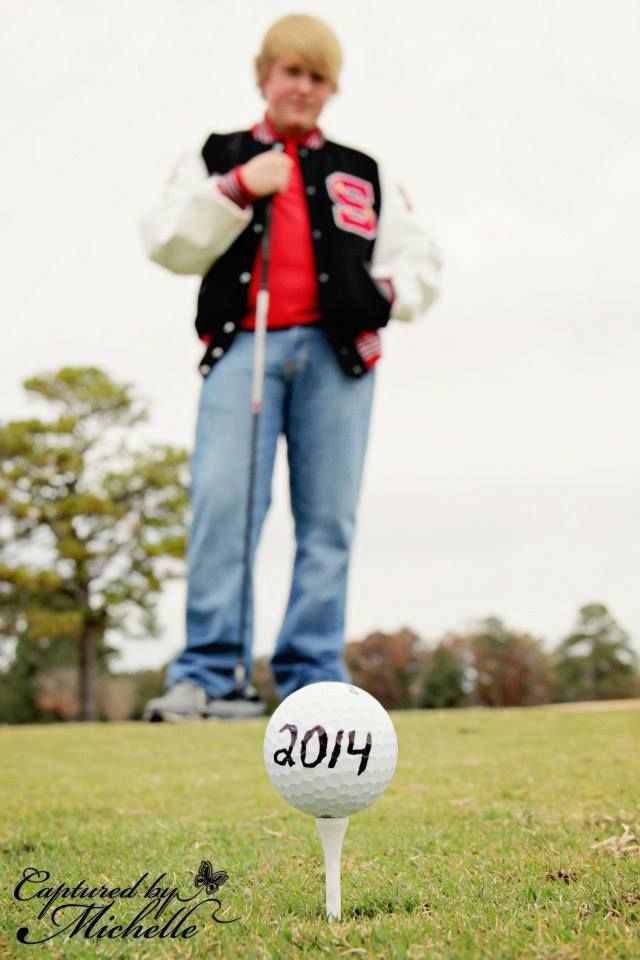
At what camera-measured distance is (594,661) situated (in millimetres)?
23688

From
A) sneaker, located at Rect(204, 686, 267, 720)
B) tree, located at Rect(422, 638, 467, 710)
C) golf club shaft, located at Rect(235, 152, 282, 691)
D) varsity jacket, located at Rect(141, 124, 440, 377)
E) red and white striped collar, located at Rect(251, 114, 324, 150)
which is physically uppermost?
red and white striped collar, located at Rect(251, 114, 324, 150)

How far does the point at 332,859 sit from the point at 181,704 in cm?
279

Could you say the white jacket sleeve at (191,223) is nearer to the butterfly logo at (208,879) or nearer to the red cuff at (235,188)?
the red cuff at (235,188)

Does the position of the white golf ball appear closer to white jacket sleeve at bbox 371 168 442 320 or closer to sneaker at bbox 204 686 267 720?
sneaker at bbox 204 686 267 720

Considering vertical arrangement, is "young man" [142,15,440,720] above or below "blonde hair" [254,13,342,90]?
below

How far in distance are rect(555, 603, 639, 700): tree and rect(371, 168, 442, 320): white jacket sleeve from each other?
62.8 feet

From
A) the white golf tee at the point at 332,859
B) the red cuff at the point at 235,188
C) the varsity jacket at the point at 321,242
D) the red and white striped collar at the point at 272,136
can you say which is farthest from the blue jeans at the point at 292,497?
the white golf tee at the point at 332,859

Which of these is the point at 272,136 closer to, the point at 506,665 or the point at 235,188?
the point at 235,188

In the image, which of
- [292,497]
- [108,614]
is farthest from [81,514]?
[292,497]

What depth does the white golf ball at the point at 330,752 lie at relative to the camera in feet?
4.65

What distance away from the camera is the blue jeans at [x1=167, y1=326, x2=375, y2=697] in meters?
4.17

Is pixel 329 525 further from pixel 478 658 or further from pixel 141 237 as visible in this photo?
pixel 478 658

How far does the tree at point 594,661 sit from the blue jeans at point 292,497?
19.1 metres

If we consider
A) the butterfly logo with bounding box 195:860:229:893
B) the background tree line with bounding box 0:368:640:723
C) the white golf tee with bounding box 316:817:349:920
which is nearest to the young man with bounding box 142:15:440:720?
the butterfly logo with bounding box 195:860:229:893
